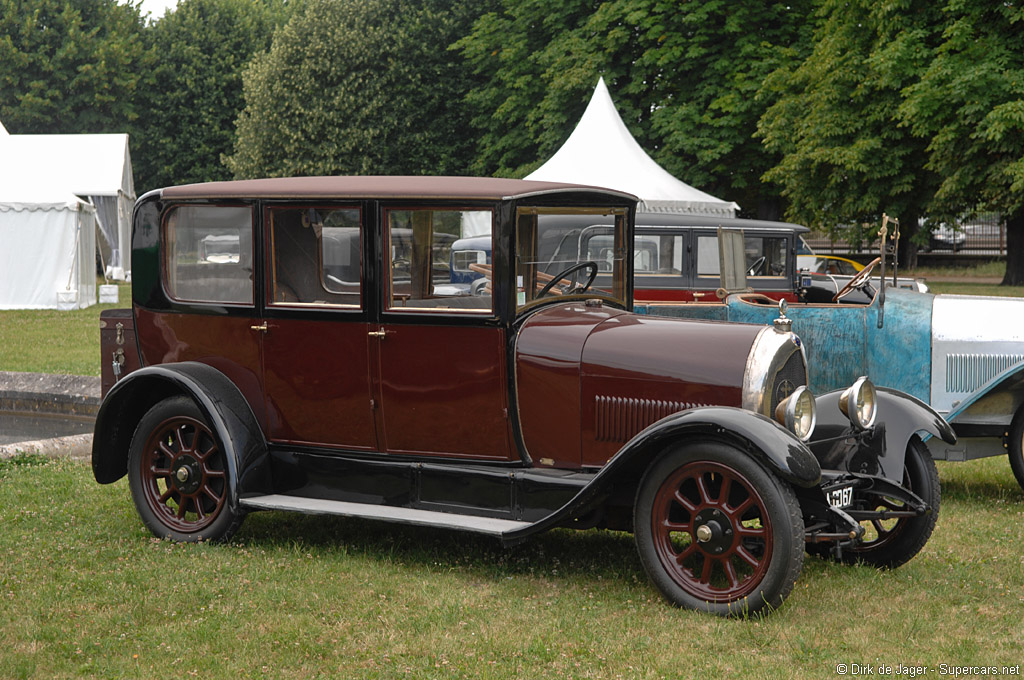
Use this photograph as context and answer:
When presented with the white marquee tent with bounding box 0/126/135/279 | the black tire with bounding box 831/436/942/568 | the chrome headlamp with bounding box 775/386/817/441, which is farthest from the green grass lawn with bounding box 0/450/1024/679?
the white marquee tent with bounding box 0/126/135/279

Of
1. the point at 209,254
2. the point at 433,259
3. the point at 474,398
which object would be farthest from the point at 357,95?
the point at 474,398

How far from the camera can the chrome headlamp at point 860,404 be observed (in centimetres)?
516

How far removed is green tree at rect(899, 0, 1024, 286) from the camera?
21375 millimetres

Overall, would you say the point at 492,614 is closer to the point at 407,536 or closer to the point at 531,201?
the point at 407,536

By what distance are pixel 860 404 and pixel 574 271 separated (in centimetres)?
161

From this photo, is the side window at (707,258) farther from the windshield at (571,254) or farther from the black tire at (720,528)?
the black tire at (720,528)

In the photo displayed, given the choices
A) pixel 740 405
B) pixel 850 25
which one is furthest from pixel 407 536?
pixel 850 25

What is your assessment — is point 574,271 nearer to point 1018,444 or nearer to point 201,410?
point 201,410

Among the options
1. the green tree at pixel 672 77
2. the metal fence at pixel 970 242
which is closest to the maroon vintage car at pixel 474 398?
the green tree at pixel 672 77

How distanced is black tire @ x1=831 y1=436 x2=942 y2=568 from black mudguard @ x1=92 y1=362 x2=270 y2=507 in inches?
125

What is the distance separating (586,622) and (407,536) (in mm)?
1760

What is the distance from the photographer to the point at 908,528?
17.8 ft

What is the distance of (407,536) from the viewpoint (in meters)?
6.04

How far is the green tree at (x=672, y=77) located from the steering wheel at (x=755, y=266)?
16132 millimetres
